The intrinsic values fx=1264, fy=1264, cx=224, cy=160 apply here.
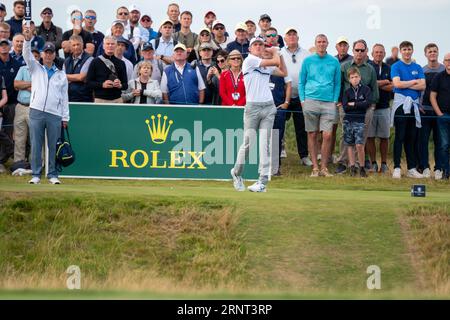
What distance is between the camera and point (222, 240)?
1977cm

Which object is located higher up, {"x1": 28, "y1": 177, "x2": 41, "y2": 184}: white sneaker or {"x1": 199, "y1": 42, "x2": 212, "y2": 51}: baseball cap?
{"x1": 199, "y1": 42, "x2": 212, "y2": 51}: baseball cap

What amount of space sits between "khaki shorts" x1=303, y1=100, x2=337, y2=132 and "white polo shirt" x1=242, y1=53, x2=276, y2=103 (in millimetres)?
4673

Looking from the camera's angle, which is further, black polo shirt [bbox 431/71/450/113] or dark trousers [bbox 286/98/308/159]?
dark trousers [bbox 286/98/308/159]

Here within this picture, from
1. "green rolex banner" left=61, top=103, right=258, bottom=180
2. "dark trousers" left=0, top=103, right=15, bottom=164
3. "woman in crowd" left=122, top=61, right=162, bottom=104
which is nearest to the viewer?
"green rolex banner" left=61, top=103, right=258, bottom=180

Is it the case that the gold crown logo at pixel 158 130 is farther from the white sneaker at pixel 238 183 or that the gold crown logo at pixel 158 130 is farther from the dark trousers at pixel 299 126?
the dark trousers at pixel 299 126

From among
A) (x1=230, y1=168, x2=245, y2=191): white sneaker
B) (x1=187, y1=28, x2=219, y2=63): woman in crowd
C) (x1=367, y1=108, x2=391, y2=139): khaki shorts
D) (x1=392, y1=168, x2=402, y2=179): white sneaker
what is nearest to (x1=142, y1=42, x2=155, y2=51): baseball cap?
(x1=187, y1=28, x2=219, y2=63): woman in crowd

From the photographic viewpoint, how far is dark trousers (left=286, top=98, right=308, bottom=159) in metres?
26.7

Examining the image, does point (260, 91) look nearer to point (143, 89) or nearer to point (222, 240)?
point (222, 240)

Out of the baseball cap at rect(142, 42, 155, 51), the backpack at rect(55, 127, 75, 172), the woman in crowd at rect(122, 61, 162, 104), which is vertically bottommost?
the backpack at rect(55, 127, 75, 172)

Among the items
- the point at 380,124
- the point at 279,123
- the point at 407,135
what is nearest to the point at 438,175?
the point at 407,135

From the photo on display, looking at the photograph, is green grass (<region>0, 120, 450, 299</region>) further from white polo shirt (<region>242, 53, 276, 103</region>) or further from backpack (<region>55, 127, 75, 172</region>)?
white polo shirt (<region>242, 53, 276, 103</region>)

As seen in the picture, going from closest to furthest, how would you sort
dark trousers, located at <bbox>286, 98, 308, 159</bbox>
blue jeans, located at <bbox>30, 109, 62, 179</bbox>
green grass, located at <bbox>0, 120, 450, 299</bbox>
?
green grass, located at <bbox>0, 120, 450, 299</bbox> < blue jeans, located at <bbox>30, 109, 62, 179</bbox> < dark trousers, located at <bbox>286, 98, 308, 159</bbox>
